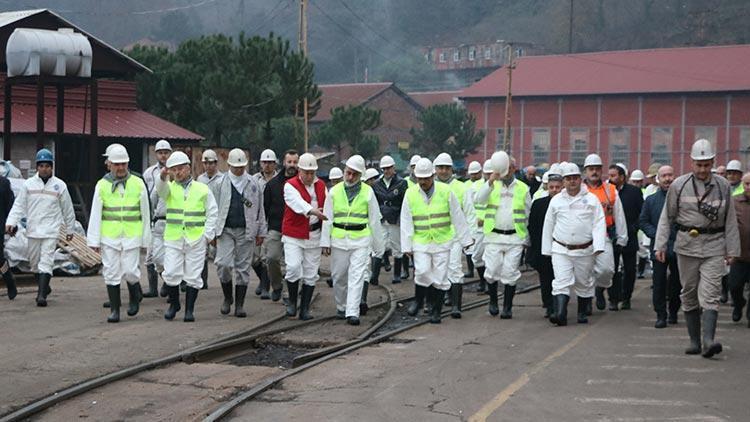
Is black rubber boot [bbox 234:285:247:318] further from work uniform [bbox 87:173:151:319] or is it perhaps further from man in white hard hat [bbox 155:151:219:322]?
work uniform [bbox 87:173:151:319]

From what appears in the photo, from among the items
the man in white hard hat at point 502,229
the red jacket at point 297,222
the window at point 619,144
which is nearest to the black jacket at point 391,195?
the man in white hard hat at point 502,229

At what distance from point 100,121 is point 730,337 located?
26.2 m

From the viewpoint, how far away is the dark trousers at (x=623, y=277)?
53.9 feet

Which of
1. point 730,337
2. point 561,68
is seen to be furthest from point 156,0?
point 730,337

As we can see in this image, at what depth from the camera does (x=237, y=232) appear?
603 inches

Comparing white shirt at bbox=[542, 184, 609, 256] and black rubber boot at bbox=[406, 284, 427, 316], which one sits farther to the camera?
black rubber boot at bbox=[406, 284, 427, 316]

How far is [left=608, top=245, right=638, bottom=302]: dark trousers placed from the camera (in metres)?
16.4

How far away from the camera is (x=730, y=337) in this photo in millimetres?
13531

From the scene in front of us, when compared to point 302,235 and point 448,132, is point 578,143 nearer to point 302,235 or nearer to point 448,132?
point 448,132

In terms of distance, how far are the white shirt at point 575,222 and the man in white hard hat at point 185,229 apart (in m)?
4.05

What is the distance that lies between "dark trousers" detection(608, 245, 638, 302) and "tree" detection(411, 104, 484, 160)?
54562 millimetres

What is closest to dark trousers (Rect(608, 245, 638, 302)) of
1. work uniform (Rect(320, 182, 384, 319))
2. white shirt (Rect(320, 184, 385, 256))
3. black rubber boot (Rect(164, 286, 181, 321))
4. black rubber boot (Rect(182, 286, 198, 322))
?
white shirt (Rect(320, 184, 385, 256))

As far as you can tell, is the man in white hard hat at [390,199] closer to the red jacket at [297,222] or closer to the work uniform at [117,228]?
the red jacket at [297,222]

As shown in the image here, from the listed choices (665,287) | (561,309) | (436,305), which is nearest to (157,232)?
(436,305)
